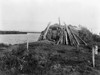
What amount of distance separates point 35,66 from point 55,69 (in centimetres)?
81

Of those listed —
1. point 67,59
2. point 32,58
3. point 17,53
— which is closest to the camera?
point 32,58

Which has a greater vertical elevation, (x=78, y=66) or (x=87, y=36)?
(x=87, y=36)

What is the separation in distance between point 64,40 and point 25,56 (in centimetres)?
517

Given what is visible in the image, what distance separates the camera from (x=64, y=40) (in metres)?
10.2

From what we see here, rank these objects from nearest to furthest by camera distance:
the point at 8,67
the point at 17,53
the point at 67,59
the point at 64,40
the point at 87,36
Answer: the point at 8,67 < the point at 67,59 < the point at 17,53 < the point at 64,40 < the point at 87,36

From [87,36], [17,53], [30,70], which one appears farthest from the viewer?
[87,36]

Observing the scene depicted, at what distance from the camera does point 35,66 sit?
16.0 ft

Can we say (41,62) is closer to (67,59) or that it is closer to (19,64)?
(19,64)

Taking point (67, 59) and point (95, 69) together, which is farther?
point (67, 59)

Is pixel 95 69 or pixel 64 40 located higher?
pixel 64 40

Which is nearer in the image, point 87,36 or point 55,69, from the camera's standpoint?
point 55,69

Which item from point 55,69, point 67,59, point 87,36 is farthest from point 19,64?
point 87,36

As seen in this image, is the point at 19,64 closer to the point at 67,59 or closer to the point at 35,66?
the point at 35,66

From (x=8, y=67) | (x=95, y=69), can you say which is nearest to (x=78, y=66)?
(x=95, y=69)
